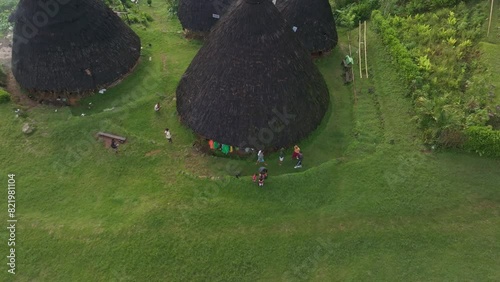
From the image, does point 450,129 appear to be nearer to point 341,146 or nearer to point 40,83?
point 341,146

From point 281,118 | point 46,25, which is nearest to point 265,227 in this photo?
point 281,118

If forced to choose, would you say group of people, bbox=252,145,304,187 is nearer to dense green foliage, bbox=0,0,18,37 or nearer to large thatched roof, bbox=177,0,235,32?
large thatched roof, bbox=177,0,235,32

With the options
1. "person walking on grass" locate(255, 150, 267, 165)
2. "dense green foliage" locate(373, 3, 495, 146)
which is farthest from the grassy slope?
"person walking on grass" locate(255, 150, 267, 165)

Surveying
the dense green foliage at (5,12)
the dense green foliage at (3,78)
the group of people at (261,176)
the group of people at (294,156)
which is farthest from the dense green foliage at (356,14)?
the dense green foliage at (5,12)

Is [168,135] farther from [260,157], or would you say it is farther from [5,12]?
[5,12]

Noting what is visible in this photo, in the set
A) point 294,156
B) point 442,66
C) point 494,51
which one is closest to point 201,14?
point 294,156

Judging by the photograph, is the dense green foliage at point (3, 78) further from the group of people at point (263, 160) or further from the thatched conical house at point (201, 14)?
the group of people at point (263, 160)
